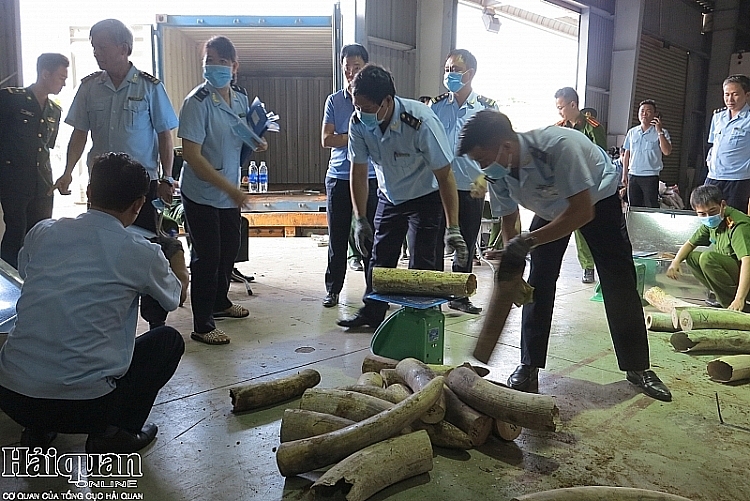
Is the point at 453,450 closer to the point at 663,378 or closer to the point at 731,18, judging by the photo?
the point at 663,378

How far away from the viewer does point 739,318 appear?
3.61 metres

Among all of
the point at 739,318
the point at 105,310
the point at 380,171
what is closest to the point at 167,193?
the point at 380,171

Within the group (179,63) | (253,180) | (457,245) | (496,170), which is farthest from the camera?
(253,180)

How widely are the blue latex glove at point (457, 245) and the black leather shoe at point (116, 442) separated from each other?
5.76ft

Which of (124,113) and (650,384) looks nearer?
(650,384)

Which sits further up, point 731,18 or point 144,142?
point 731,18

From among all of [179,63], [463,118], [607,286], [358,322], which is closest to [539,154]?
[607,286]

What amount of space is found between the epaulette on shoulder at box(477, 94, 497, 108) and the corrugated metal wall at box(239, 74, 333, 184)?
6.77m

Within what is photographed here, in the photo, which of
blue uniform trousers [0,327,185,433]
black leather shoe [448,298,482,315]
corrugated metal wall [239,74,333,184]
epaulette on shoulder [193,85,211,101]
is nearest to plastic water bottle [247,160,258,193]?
corrugated metal wall [239,74,333,184]

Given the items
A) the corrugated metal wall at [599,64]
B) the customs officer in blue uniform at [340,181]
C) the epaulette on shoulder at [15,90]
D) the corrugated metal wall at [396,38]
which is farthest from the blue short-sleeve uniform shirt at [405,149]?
the corrugated metal wall at [599,64]

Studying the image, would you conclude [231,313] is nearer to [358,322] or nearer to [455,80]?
[358,322]

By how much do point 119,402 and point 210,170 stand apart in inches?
61.6

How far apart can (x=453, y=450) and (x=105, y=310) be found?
1.27 meters

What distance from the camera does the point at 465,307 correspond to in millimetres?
4312
